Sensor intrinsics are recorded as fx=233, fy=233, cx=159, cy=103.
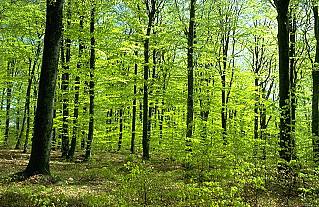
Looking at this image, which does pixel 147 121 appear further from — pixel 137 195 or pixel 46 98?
pixel 137 195

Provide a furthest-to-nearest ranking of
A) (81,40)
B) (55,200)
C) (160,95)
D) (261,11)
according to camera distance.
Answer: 1. (261,11)
2. (160,95)
3. (81,40)
4. (55,200)

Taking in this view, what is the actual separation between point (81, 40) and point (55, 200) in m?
10.9

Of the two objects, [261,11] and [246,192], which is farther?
[261,11]

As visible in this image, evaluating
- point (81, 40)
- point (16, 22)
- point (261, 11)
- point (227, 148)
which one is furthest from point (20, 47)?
point (261, 11)

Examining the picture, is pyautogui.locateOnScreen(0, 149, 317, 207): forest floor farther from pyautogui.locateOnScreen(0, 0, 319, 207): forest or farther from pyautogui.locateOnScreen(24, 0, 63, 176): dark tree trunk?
pyautogui.locateOnScreen(24, 0, 63, 176): dark tree trunk

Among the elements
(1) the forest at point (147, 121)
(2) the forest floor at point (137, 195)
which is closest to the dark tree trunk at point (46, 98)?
(1) the forest at point (147, 121)

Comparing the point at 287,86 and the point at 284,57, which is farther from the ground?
the point at 284,57

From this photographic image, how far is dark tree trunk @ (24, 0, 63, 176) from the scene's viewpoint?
742cm

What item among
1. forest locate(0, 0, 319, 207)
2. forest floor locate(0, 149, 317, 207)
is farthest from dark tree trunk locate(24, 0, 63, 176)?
forest floor locate(0, 149, 317, 207)

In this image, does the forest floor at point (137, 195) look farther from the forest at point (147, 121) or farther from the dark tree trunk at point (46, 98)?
the dark tree trunk at point (46, 98)

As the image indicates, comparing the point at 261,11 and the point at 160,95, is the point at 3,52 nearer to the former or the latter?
the point at 160,95

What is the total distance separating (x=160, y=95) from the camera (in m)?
17.0

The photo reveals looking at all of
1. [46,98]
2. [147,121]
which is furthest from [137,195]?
[147,121]

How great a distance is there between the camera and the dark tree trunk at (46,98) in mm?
7418
